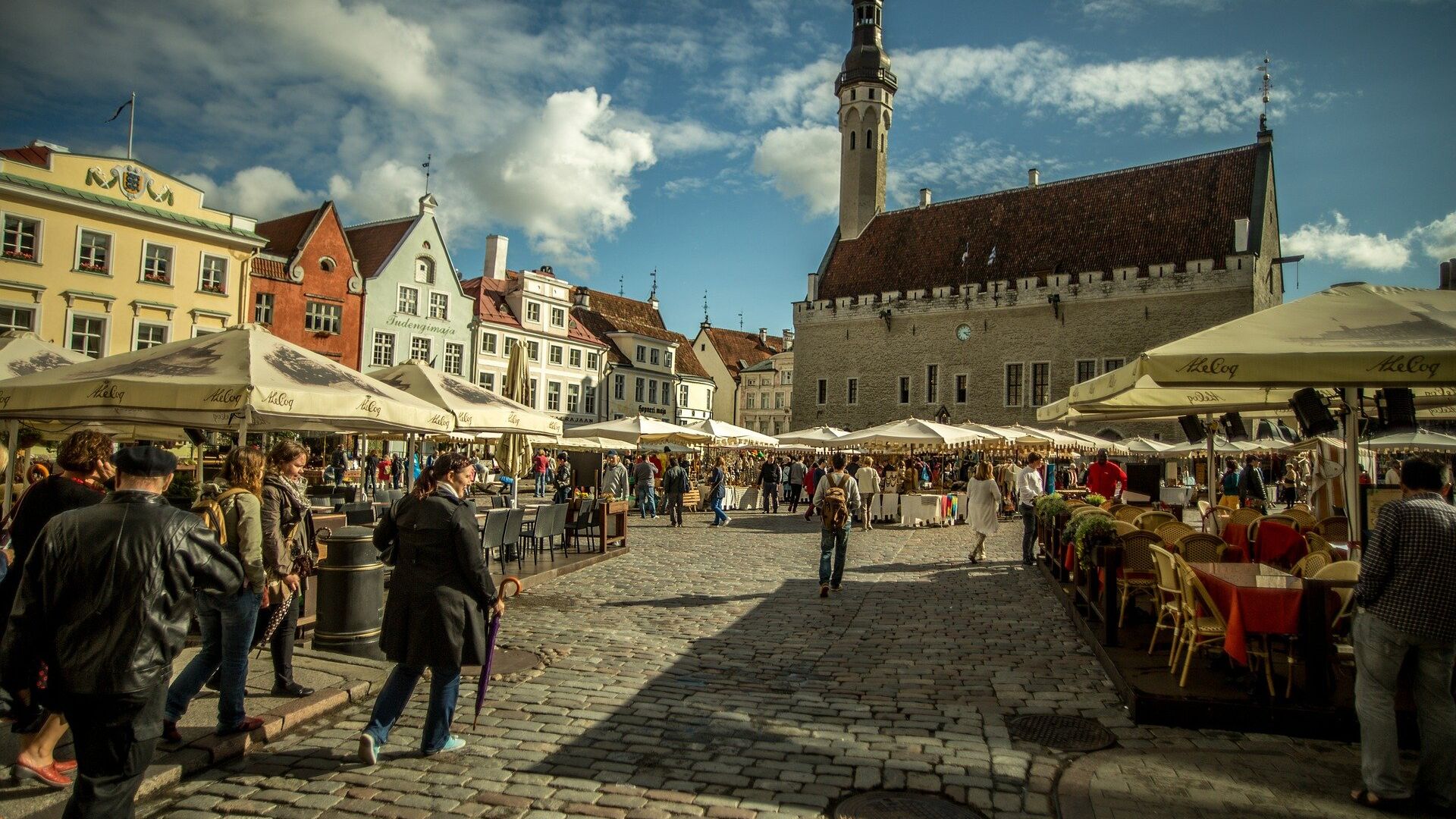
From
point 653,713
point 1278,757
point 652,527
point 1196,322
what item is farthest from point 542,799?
point 1196,322

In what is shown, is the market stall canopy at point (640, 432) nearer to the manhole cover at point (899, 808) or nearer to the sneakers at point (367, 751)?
the sneakers at point (367, 751)

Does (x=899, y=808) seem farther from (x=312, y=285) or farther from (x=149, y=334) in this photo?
(x=312, y=285)

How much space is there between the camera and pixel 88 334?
97.3ft

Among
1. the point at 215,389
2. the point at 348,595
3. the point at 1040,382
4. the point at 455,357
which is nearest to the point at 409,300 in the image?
the point at 455,357

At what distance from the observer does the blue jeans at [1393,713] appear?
173 inches

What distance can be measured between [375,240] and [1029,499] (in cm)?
3658

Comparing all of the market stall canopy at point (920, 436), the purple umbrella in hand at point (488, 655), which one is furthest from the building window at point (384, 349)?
the purple umbrella in hand at point (488, 655)

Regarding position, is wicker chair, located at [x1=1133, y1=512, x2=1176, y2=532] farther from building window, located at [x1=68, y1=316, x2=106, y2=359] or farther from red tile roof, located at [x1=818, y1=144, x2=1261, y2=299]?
red tile roof, located at [x1=818, y1=144, x2=1261, y2=299]

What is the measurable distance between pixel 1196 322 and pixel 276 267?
39.0 m

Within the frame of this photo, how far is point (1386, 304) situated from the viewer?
6453 millimetres

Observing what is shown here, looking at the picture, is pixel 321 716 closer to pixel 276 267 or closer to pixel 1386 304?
pixel 1386 304

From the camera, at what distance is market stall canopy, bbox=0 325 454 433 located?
6.81m

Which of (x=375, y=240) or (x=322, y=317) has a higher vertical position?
(x=375, y=240)

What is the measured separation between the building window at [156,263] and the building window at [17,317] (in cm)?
349
